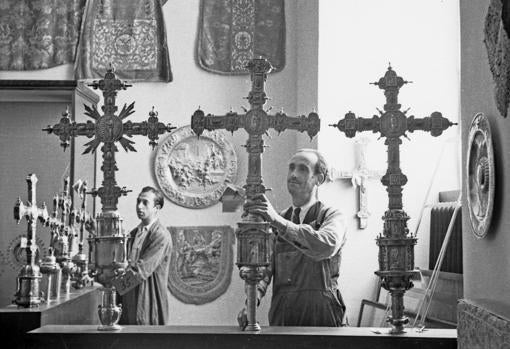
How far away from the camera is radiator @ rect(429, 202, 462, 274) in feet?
17.1

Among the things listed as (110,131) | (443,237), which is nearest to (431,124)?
(110,131)

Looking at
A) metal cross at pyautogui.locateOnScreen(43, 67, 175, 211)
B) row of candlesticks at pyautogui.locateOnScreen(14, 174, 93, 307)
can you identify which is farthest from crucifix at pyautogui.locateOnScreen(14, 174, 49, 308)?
metal cross at pyautogui.locateOnScreen(43, 67, 175, 211)

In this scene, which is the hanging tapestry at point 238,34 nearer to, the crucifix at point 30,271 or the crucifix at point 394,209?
the crucifix at point 30,271

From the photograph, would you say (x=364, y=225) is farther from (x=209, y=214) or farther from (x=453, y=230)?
(x=209, y=214)

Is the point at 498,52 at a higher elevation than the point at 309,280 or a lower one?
higher

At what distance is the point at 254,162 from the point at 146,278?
2385 mm

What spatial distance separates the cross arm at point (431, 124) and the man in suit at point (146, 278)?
8.04ft

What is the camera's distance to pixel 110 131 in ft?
8.48

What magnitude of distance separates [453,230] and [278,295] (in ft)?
8.85

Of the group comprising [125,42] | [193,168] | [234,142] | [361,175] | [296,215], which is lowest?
[296,215]

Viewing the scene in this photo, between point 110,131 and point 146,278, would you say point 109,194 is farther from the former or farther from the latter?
point 146,278

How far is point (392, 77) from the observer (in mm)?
2531

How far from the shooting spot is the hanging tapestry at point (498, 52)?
1902mm

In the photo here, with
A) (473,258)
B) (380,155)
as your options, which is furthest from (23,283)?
→ (380,155)
